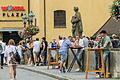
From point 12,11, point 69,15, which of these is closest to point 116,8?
point 69,15

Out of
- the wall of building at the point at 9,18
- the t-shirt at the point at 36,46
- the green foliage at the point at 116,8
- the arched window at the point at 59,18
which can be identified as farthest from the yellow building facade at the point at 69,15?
the green foliage at the point at 116,8

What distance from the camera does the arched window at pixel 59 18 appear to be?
51.2 metres

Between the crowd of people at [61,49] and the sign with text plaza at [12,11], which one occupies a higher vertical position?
the sign with text plaza at [12,11]

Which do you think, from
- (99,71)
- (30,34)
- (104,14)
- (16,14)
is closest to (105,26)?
(104,14)

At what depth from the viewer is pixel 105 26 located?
4709cm

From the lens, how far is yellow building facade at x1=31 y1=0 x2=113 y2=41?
1982 inches

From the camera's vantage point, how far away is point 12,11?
194ft

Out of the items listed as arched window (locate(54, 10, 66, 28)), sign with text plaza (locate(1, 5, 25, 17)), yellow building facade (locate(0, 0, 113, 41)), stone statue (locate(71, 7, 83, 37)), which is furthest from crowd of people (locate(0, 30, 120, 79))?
sign with text plaza (locate(1, 5, 25, 17))

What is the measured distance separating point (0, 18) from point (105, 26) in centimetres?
1572

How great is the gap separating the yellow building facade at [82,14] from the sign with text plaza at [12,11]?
8.88 meters

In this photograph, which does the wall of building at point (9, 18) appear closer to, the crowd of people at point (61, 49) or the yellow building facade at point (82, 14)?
the yellow building facade at point (82, 14)

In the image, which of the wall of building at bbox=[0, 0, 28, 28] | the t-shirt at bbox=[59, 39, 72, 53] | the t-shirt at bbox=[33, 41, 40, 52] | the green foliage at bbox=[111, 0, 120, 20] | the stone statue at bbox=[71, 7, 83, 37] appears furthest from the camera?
the wall of building at bbox=[0, 0, 28, 28]

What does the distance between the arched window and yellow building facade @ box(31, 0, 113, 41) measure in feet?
1.03

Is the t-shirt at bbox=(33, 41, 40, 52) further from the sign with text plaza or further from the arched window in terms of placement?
the sign with text plaza
